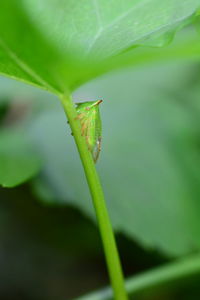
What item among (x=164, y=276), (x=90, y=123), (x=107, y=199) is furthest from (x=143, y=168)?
(x=90, y=123)

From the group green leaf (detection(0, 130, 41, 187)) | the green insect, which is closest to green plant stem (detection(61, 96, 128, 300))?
the green insect

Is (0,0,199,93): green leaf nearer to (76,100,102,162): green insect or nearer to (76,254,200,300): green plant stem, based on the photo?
(76,100,102,162): green insect

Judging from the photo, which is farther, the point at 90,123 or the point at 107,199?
the point at 107,199

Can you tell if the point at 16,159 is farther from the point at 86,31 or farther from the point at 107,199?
the point at 86,31

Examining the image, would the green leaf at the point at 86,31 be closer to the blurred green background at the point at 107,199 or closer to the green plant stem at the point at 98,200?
the green plant stem at the point at 98,200

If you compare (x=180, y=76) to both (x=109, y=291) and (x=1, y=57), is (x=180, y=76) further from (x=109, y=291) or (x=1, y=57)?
(x=1, y=57)
